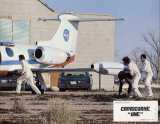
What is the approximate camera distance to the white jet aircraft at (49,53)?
102 feet

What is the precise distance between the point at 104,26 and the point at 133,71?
130 ft

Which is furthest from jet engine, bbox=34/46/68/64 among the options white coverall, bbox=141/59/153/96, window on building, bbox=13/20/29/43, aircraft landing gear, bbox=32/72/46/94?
window on building, bbox=13/20/29/43

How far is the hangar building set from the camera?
5766 centimetres

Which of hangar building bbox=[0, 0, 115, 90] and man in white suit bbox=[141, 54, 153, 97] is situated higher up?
hangar building bbox=[0, 0, 115, 90]

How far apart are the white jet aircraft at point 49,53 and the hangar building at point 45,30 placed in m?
19.7

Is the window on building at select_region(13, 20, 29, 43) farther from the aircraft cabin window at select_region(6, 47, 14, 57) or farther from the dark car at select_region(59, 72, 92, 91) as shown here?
the aircraft cabin window at select_region(6, 47, 14, 57)

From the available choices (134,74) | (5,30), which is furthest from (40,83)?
(5,30)

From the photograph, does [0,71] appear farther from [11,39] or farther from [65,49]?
[11,39]

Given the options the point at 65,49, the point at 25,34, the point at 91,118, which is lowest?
the point at 91,118

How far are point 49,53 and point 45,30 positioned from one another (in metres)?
27.1

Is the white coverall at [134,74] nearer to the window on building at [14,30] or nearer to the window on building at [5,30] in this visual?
the window on building at [14,30]

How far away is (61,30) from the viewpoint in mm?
37344

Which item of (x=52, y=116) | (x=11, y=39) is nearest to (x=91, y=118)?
(x=52, y=116)

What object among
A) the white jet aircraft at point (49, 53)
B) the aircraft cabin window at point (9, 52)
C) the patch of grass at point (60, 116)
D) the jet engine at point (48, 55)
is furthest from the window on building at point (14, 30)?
the patch of grass at point (60, 116)
